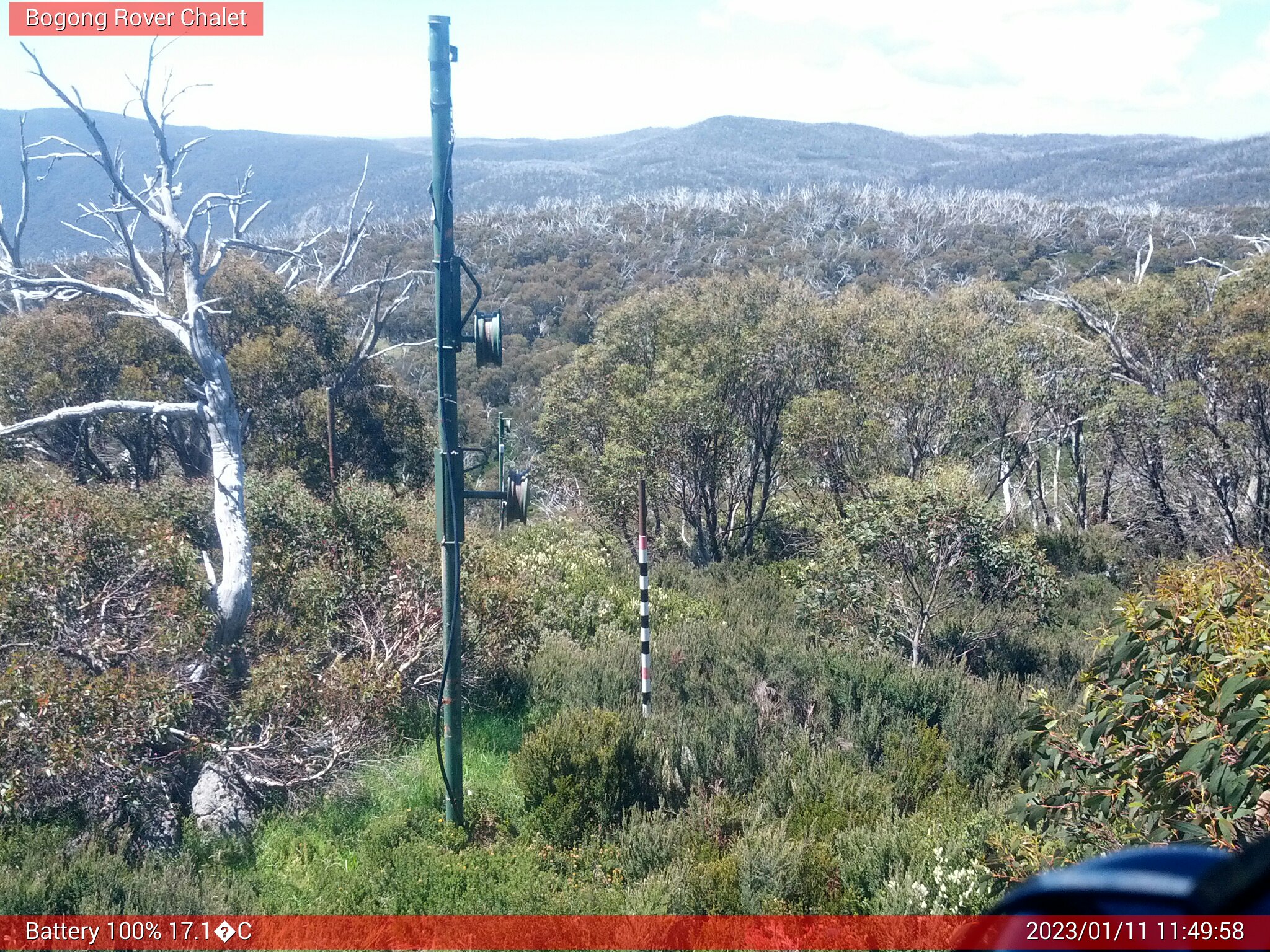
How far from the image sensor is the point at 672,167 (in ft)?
353

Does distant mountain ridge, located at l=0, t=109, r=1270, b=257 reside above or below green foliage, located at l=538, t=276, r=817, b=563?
above

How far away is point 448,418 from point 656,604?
6.51 metres

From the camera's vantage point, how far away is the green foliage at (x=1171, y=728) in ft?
10.2

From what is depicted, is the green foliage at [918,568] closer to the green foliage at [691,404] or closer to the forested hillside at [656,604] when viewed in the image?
the forested hillside at [656,604]

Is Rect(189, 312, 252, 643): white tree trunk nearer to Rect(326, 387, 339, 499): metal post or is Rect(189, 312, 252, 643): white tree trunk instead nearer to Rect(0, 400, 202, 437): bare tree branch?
Rect(0, 400, 202, 437): bare tree branch

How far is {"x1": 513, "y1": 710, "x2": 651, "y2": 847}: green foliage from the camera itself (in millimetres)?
5609

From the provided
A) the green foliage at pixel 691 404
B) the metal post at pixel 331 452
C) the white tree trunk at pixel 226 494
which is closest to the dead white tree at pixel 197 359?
the white tree trunk at pixel 226 494

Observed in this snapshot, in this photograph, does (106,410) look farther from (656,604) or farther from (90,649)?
(656,604)

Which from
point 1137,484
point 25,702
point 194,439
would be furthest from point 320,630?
point 1137,484

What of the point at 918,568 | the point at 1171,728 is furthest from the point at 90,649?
the point at 918,568

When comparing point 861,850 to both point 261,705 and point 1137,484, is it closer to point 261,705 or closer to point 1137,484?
point 261,705

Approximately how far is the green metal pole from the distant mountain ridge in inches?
1718

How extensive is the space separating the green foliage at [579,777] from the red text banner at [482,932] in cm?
114

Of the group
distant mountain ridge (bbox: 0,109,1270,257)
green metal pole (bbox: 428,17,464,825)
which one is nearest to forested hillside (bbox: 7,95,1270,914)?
green metal pole (bbox: 428,17,464,825)
